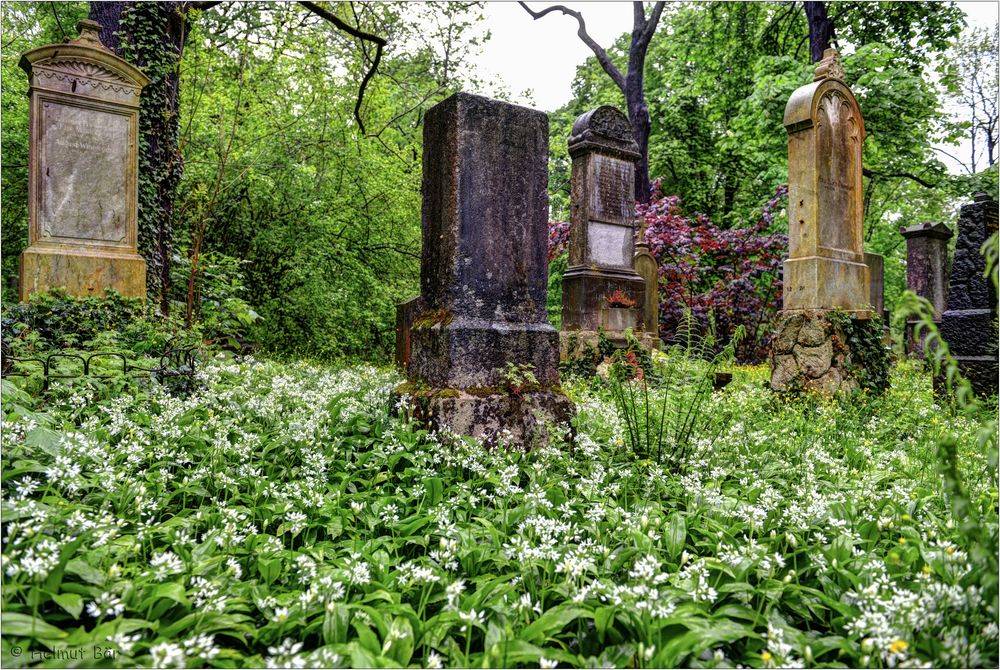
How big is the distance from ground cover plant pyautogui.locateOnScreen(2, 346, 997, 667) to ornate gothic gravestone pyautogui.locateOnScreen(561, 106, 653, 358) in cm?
553

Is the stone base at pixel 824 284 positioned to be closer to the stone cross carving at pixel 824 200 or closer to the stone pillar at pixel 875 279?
the stone cross carving at pixel 824 200

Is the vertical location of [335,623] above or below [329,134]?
below

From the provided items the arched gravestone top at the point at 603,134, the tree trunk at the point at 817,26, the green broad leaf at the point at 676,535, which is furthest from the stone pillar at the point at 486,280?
the tree trunk at the point at 817,26

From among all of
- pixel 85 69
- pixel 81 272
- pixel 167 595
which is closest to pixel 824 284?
pixel 167 595

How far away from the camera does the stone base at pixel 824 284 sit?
619cm

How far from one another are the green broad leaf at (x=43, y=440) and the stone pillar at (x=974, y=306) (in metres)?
7.78

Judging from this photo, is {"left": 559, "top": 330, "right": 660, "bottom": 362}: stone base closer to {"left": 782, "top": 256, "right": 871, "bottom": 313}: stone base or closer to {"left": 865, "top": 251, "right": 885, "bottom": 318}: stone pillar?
{"left": 782, "top": 256, "right": 871, "bottom": 313}: stone base

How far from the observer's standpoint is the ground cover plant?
1.59 meters

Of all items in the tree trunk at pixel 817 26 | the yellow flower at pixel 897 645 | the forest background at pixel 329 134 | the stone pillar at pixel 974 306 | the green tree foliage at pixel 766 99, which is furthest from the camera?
the tree trunk at pixel 817 26

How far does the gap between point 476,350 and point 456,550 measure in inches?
62.5

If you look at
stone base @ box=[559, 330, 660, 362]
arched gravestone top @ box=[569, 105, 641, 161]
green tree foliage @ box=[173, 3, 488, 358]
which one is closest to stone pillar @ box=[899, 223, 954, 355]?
arched gravestone top @ box=[569, 105, 641, 161]

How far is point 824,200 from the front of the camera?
6.42m

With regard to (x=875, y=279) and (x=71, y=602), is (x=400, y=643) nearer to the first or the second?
(x=71, y=602)

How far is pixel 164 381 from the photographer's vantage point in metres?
4.41
